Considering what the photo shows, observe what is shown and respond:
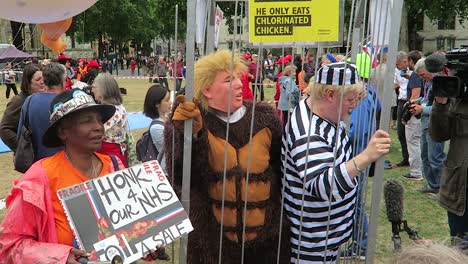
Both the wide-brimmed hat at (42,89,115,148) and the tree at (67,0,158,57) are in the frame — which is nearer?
the wide-brimmed hat at (42,89,115,148)

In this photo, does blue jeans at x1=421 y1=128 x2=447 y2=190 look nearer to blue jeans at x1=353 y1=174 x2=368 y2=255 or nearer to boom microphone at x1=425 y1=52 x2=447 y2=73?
boom microphone at x1=425 y1=52 x2=447 y2=73

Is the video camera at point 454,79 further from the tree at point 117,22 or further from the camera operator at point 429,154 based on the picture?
the tree at point 117,22

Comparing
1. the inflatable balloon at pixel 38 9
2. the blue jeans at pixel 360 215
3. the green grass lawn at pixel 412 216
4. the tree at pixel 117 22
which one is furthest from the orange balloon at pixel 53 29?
the tree at pixel 117 22

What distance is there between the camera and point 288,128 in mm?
2043

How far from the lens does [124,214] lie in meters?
1.63

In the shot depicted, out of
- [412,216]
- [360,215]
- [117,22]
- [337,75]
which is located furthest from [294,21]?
[117,22]

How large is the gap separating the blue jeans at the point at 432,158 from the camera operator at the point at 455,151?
2354 mm

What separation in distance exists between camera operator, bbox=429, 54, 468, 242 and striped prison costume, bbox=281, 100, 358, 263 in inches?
43.7

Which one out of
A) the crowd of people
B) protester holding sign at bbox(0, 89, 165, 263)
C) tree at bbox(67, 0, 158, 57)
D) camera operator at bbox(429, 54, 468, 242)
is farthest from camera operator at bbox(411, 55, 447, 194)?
tree at bbox(67, 0, 158, 57)

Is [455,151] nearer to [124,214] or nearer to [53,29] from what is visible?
[124,214]

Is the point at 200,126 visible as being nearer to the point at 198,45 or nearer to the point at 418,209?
the point at 198,45

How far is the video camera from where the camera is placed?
2734 mm

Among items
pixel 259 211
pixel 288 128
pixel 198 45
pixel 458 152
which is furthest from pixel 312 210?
pixel 458 152

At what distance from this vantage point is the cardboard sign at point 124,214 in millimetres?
1561
